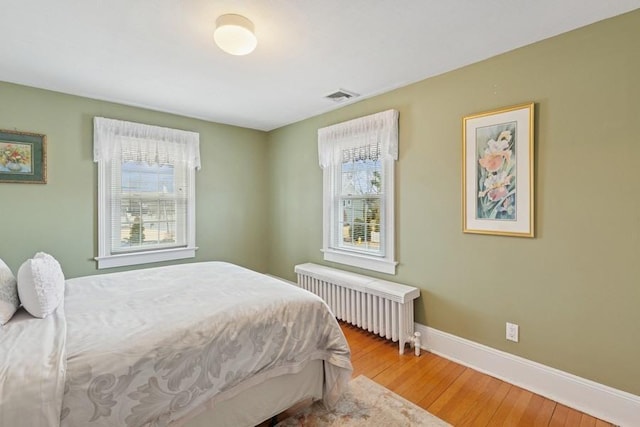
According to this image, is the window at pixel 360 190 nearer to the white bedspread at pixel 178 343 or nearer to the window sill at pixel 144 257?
the white bedspread at pixel 178 343

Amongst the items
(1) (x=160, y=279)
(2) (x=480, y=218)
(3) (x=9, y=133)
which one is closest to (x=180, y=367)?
(1) (x=160, y=279)

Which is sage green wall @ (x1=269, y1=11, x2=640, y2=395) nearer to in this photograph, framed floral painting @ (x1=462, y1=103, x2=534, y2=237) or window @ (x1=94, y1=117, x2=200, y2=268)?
framed floral painting @ (x1=462, y1=103, x2=534, y2=237)

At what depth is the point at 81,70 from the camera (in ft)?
8.19

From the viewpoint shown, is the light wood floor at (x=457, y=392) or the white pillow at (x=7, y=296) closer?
the white pillow at (x=7, y=296)

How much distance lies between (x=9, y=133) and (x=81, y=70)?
94cm

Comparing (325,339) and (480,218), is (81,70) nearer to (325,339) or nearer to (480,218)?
(325,339)

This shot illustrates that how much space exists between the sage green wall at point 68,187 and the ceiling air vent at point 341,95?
1720 mm

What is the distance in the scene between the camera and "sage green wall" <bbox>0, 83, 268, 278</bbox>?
2736mm

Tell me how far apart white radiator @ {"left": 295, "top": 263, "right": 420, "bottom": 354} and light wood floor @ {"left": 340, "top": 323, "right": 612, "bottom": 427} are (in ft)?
0.63

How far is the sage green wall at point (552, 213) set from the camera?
1774 mm

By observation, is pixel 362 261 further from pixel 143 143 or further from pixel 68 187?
pixel 68 187

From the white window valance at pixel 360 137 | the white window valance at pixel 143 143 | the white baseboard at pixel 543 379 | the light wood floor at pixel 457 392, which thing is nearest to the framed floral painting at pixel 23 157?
the white window valance at pixel 143 143

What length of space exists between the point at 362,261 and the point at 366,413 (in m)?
1.56

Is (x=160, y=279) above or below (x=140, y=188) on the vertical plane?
below
